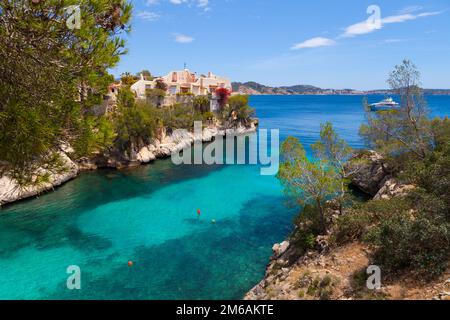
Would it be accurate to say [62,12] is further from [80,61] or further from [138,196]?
[138,196]

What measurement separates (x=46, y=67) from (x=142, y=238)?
15220mm

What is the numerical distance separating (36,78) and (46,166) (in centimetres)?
269

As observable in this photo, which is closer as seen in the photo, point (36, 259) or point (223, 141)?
point (36, 259)

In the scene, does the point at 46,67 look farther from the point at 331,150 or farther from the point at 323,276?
the point at 331,150

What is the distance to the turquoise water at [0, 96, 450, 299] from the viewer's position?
14.6 meters

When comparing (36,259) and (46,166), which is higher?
(46,166)

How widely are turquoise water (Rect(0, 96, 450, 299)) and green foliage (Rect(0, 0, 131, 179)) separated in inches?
371

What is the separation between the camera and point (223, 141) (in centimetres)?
5772

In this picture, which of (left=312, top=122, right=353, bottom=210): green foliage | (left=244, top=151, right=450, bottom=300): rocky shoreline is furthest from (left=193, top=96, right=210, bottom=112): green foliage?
(left=244, top=151, right=450, bottom=300): rocky shoreline

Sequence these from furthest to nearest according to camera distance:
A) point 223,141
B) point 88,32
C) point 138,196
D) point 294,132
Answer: point 294,132 < point 223,141 < point 138,196 < point 88,32

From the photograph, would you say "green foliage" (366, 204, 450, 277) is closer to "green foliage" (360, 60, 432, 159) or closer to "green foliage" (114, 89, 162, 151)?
"green foliage" (360, 60, 432, 159)

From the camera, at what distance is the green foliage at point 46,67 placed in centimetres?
616

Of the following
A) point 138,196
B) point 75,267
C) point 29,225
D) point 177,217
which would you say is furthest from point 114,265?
point 138,196

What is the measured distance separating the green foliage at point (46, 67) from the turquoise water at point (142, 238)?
9.42 metres
